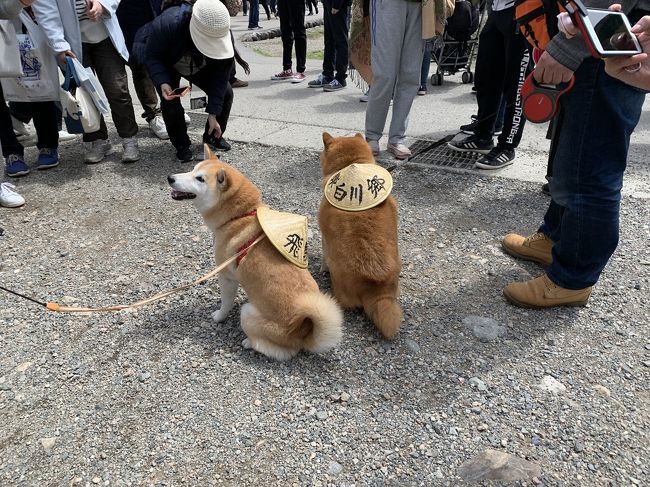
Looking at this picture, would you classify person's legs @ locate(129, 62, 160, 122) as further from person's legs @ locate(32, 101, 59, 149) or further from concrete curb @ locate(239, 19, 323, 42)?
concrete curb @ locate(239, 19, 323, 42)

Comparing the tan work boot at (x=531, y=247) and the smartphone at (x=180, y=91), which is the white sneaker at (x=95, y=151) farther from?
the tan work boot at (x=531, y=247)

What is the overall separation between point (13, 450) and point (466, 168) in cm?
377

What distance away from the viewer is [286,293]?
6.96ft

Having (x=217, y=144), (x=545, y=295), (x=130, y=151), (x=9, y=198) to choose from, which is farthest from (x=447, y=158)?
(x=9, y=198)

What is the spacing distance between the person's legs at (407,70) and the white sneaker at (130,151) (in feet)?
8.36

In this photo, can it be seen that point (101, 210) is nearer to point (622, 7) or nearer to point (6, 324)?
point (6, 324)

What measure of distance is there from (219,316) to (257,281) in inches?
18.6

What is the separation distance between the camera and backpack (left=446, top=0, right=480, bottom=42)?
616cm

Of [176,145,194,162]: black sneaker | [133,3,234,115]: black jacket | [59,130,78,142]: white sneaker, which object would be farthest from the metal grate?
[59,130,78,142]: white sneaker

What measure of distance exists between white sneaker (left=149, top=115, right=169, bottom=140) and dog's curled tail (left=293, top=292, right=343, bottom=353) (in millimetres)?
3798

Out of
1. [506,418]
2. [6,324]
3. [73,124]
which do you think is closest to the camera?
[506,418]

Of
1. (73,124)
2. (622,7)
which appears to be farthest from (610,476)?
(73,124)

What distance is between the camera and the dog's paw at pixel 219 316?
2.52 m

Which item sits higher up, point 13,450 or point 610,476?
point 610,476
